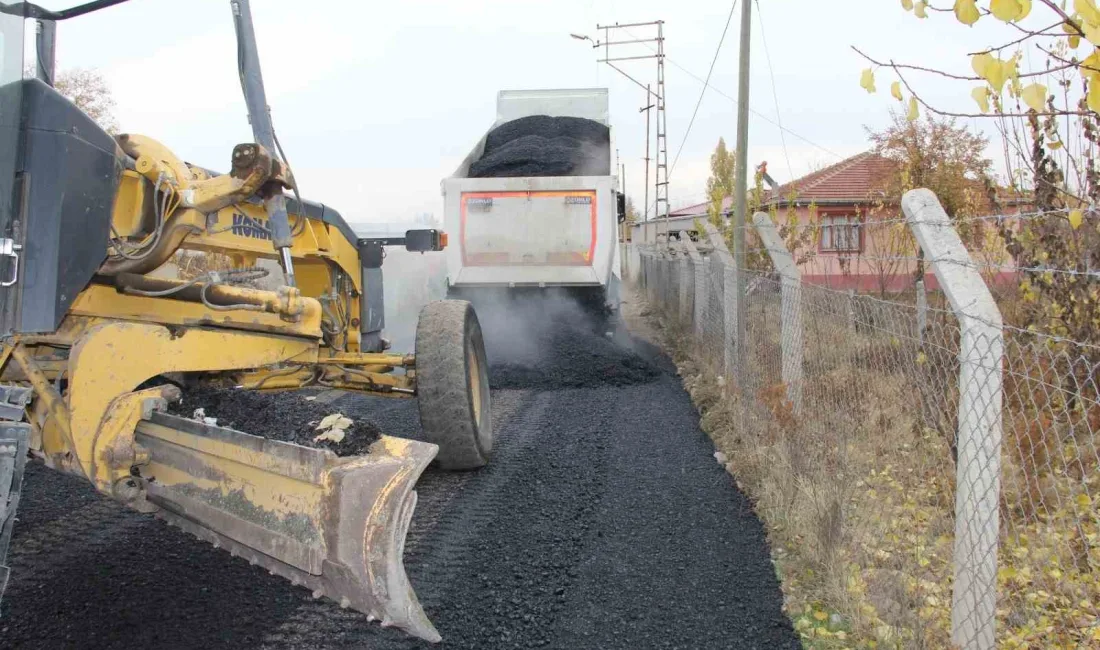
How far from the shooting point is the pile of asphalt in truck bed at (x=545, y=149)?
36.1 ft

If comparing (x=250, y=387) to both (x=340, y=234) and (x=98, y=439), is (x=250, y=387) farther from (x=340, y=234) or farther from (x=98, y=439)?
(x=340, y=234)

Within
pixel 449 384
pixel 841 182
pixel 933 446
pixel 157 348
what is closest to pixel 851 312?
pixel 933 446

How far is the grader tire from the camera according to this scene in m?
5.05

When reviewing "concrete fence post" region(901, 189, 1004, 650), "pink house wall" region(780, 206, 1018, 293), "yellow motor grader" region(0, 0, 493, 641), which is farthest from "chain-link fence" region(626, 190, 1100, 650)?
"yellow motor grader" region(0, 0, 493, 641)

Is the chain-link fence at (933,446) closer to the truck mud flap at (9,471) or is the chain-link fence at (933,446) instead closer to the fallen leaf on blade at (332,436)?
the fallen leaf on blade at (332,436)

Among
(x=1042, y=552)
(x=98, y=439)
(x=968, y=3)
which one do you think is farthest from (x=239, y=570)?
(x=968, y=3)

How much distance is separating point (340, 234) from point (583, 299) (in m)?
5.53

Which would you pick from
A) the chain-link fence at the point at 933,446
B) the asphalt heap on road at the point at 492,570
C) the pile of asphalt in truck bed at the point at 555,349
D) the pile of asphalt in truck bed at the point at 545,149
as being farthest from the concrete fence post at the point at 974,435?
the pile of asphalt in truck bed at the point at 545,149

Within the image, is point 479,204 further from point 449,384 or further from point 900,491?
point 900,491

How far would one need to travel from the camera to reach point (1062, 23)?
6.46 feet

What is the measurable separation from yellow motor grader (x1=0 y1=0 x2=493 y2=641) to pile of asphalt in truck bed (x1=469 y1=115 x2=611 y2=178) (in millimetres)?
7080

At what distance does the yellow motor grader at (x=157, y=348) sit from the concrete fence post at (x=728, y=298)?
4.15m

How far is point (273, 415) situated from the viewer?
3.39 m

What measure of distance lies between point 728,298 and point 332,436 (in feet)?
16.5
